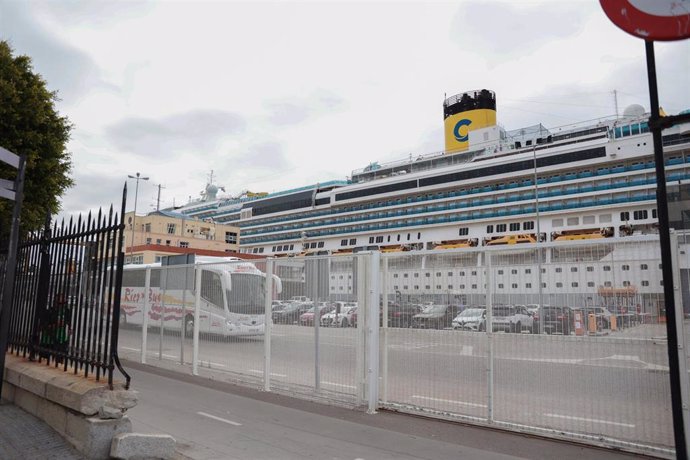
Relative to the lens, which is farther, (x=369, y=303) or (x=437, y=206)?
(x=437, y=206)

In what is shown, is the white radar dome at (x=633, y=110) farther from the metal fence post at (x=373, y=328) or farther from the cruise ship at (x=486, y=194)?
the metal fence post at (x=373, y=328)

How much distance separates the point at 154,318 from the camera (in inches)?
452

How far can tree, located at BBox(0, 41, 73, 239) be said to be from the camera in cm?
1026

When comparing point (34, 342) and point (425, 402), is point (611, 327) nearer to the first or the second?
point (425, 402)

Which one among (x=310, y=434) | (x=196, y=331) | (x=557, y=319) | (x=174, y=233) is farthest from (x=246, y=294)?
(x=174, y=233)

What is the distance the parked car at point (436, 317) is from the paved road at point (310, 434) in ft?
3.98

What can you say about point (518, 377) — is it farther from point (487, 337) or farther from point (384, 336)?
point (384, 336)

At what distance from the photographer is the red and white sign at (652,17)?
120 inches

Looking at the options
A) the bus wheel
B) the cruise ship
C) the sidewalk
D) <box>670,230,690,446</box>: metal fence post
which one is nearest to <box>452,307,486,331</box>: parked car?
<box>670,230,690,446</box>: metal fence post

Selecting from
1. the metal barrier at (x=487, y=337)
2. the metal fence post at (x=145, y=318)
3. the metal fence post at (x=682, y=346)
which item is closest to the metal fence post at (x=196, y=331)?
the metal barrier at (x=487, y=337)

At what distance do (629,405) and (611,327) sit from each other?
0.78 metres

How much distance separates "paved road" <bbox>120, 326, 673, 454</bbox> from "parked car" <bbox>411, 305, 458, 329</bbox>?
115 mm

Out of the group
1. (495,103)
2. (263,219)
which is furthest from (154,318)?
(263,219)

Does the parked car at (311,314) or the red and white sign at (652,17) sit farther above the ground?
the red and white sign at (652,17)
